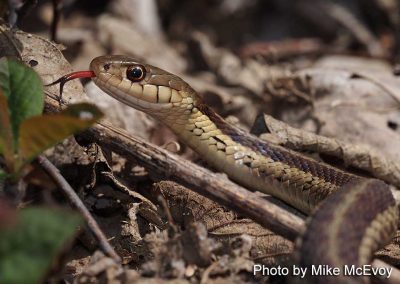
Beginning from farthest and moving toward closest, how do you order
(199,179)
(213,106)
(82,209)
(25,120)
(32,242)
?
(213,106), (199,179), (82,209), (25,120), (32,242)

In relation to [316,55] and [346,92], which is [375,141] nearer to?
[346,92]

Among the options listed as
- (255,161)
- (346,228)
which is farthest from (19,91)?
(255,161)

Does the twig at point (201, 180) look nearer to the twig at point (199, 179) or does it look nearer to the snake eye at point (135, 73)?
the twig at point (199, 179)

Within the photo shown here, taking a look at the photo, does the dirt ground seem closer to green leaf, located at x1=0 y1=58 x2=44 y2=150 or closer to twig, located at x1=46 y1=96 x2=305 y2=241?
twig, located at x1=46 y1=96 x2=305 y2=241

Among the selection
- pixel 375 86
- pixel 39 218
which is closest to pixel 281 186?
pixel 375 86

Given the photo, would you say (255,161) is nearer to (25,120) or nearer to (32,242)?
(25,120)
